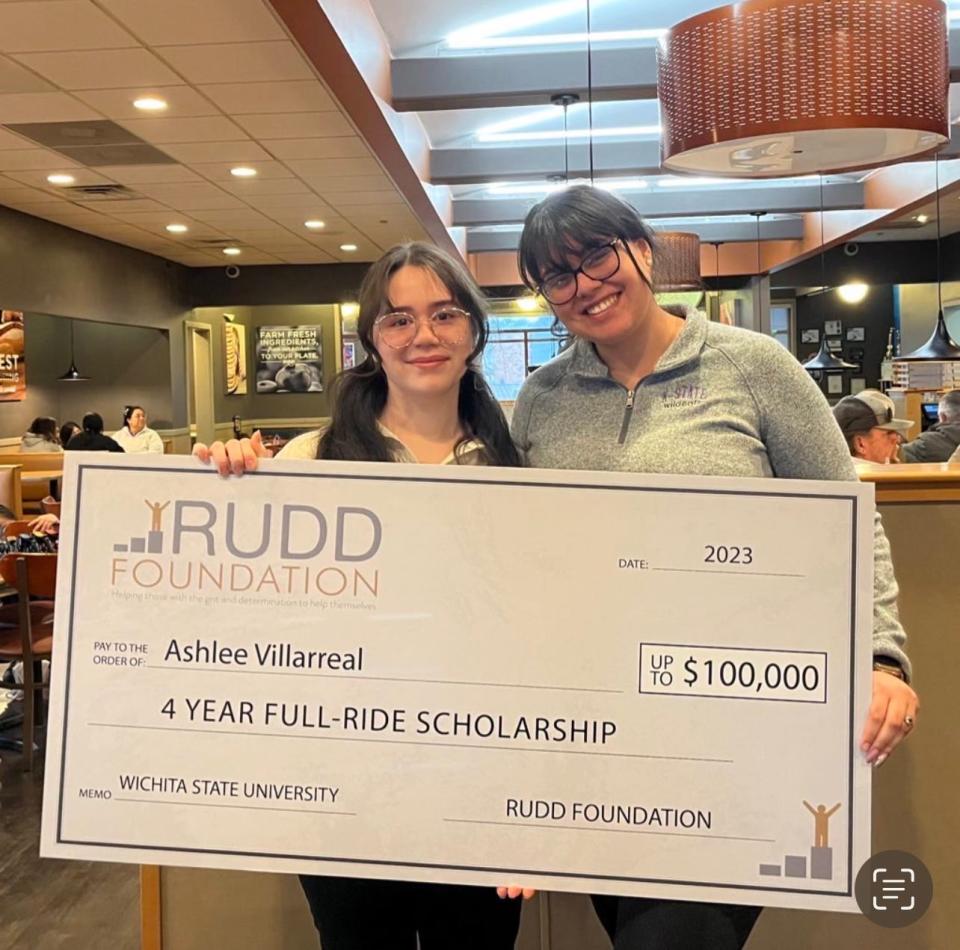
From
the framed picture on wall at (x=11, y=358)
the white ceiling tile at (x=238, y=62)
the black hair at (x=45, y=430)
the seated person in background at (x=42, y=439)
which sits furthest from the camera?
the framed picture on wall at (x=11, y=358)

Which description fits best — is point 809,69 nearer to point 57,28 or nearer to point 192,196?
point 57,28

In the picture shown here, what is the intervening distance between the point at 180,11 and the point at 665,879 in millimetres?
3585

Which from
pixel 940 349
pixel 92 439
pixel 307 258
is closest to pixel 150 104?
pixel 92 439

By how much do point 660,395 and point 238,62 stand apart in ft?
11.7

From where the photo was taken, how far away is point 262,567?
133cm

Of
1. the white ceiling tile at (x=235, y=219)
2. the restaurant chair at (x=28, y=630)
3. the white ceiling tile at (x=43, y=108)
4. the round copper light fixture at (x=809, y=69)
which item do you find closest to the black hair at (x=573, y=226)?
the round copper light fixture at (x=809, y=69)

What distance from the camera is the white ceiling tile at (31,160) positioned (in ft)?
19.2

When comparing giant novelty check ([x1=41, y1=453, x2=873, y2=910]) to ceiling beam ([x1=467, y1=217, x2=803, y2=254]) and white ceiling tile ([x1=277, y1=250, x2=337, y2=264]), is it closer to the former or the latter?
white ceiling tile ([x1=277, y1=250, x2=337, y2=264])

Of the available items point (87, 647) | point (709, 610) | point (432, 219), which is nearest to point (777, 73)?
point (709, 610)

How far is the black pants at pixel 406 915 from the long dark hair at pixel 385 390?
2.02ft

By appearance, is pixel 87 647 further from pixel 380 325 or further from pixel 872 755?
pixel 872 755

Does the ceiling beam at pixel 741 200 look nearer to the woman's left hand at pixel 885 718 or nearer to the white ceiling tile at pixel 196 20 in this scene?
the white ceiling tile at pixel 196 20

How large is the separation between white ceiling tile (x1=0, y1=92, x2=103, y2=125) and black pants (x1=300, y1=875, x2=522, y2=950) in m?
4.54

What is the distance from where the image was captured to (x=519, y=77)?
5.29 metres
